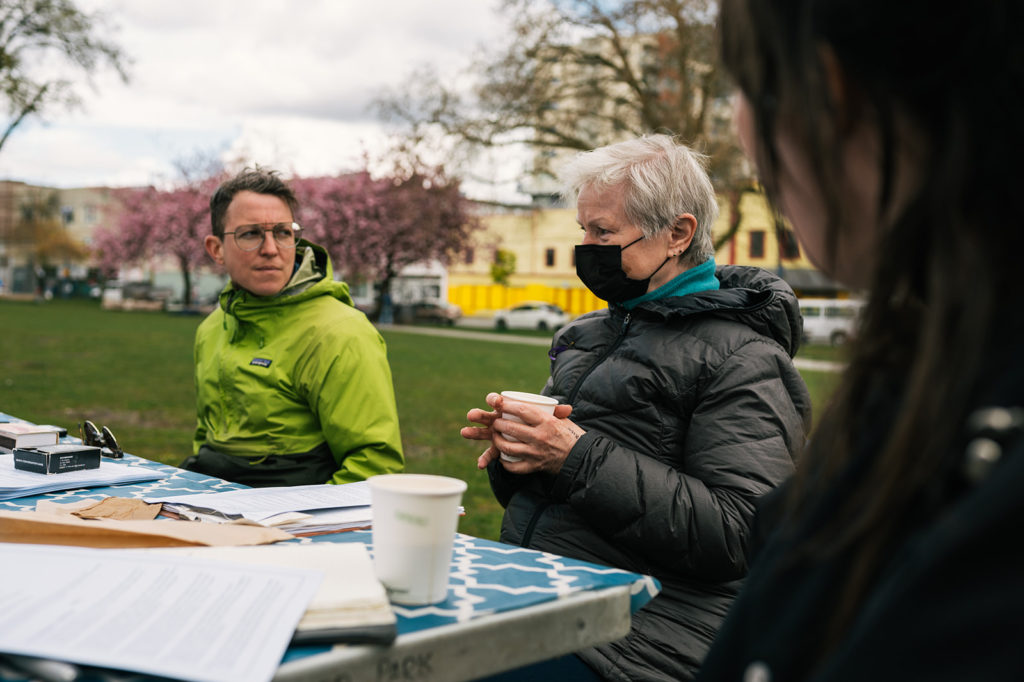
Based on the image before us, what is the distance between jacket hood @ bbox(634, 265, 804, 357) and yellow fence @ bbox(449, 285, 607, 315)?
46.3m

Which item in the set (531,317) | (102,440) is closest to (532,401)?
(102,440)

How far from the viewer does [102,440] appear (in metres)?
2.83

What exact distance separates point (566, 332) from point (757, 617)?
208 cm

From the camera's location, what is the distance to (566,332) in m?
2.93

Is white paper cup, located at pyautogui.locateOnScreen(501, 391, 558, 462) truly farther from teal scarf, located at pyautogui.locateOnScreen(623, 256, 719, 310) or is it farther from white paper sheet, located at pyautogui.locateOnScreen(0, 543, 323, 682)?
white paper sheet, located at pyautogui.locateOnScreen(0, 543, 323, 682)

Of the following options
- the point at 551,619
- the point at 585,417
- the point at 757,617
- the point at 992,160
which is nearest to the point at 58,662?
the point at 551,619

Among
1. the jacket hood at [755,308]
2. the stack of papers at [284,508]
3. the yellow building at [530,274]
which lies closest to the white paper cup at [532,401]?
the stack of papers at [284,508]

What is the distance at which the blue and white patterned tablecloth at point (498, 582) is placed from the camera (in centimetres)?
135

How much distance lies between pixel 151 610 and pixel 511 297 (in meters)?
54.8

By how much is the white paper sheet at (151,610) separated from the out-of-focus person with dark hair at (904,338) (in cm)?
59

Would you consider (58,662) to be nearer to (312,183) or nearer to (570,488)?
(570,488)

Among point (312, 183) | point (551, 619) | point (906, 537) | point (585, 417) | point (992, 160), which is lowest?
point (551, 619)

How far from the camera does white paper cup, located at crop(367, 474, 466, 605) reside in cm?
131

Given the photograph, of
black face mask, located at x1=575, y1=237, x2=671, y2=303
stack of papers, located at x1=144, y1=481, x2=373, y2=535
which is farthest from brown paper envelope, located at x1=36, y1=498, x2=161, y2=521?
black face mask, located at x1=575, y1=237, x2=671, y2=303
